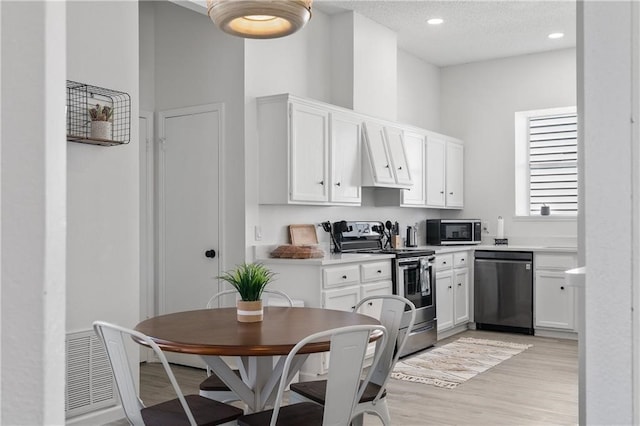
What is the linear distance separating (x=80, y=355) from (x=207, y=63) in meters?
2.52

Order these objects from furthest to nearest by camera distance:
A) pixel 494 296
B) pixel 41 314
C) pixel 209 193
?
pixel 494 296
pixel 209 193
pixel 41 314

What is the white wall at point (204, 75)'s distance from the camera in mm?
4766

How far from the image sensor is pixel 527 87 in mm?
7102

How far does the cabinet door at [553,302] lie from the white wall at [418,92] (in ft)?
7.39

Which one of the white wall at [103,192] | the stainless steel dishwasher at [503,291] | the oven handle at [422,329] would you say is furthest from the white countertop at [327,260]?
the stainless steel dishwasher at [503,291]

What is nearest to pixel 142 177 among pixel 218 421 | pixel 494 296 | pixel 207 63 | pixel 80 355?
pixel 207 63

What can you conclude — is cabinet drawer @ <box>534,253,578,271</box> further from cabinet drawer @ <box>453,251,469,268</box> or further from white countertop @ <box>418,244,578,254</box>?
cabinet drawer @ <box>453,251,469,268</box>

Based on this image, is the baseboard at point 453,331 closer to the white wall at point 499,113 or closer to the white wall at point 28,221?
the white wall at point 499,113

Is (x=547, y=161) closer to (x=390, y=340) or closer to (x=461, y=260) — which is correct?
(x=461, y=260)

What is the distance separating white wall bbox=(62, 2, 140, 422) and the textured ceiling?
6.95 ft
